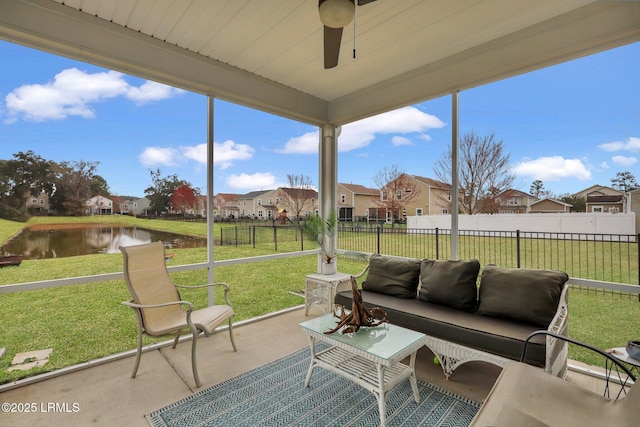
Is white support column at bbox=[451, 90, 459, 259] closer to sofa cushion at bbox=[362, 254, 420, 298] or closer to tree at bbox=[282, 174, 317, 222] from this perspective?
sofa cushion at bbox=[362, 254, 420, 298]

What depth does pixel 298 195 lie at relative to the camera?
15.2ft

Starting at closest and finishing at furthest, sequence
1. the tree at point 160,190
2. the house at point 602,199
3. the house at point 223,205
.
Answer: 1. the house at point 602,199
2. the tree at point 160,190
3. the house at point 223,205

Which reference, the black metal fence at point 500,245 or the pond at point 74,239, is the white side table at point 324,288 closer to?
the black metal fence at point 500,245

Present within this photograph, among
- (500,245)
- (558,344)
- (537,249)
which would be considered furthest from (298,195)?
(558,344)

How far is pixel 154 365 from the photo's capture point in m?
2.73

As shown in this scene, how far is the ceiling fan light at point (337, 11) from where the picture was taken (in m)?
1.85

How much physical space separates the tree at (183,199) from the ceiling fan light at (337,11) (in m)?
2.49

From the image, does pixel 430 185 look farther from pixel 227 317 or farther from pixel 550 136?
pixel 227 317

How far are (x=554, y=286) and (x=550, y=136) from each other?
1506mm

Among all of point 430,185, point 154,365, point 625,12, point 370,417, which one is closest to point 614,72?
point 625,12

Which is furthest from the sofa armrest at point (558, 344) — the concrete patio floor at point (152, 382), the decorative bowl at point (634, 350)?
the concrete patio floor at point (152, 382)

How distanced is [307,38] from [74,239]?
303cm

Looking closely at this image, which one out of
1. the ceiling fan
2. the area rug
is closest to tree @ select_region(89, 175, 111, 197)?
the area rug

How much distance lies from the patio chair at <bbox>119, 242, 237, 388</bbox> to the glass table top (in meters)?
0.90
